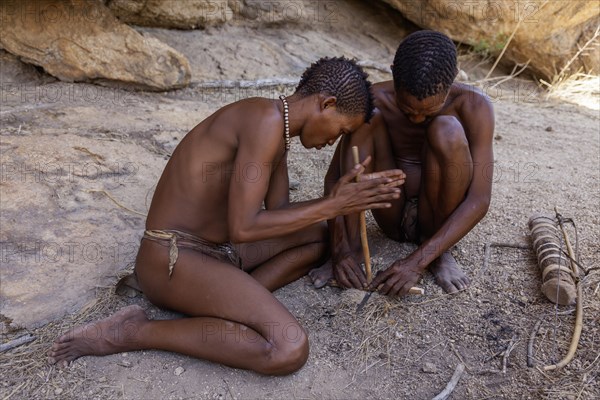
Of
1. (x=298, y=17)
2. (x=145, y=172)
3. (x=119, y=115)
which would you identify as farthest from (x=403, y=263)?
(x=298, y=17)

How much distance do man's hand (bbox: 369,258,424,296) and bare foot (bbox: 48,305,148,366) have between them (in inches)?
36.0

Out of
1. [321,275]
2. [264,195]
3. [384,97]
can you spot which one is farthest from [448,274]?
[264,195]

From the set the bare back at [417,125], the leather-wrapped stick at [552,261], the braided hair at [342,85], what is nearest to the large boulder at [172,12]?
the bare back at [417,125]

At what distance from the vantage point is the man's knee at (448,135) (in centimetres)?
222

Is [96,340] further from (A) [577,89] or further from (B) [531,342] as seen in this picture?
(A) [577,89]

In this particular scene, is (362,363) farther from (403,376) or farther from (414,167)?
(414,167)

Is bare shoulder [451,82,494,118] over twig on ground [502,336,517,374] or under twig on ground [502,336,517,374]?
over

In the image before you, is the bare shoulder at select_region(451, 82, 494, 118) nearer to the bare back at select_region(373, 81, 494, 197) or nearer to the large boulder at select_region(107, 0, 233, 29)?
the bare back at select_region(373, 81, 494, 197)

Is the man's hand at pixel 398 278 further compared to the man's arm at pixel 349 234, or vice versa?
the man's arm at pixel 349 234

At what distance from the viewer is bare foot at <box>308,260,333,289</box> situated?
240 centimetres

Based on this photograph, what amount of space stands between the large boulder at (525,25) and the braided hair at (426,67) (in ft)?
10.7

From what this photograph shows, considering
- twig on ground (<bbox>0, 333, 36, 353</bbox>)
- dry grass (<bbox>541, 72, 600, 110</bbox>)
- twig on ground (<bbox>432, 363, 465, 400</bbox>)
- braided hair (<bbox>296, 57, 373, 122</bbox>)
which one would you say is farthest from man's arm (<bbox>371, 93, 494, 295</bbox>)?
dry grass (<bbox>541, 72, 600, 110</bbox>)

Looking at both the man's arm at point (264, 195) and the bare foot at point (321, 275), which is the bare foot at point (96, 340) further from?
the bare foot at point (321, 275)

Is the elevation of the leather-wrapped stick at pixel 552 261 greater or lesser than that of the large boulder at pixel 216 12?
greater
